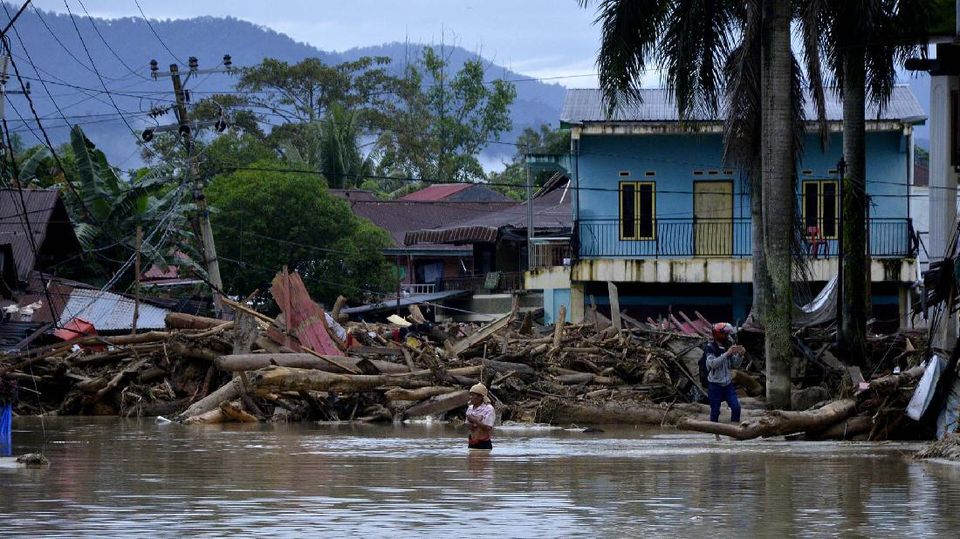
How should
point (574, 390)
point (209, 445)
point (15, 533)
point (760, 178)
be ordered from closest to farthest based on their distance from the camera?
point (15, 533)
point (209, 445)
point (574, 390)
point (760, 178)

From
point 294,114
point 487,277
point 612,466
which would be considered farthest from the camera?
point 294,114

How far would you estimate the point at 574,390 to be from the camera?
27906 mm

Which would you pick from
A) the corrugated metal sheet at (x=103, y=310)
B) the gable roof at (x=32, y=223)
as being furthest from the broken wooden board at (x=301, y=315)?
the gable roof at (x=32, y=223)

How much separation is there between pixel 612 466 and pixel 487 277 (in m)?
40.7

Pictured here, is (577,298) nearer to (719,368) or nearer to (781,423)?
(719,368)

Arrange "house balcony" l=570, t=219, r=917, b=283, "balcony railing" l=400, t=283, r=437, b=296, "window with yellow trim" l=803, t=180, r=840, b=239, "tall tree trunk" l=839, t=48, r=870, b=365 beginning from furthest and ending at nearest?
"balcony railing" l=400, t=283, r=437, b=296 → "window with yellow trim" l=803, t=180, r=840, b=239 → "house balcony" l=570, t=219, r=917, b=283 → "tall tree trunk" l=839, t=48, r=870, b=365

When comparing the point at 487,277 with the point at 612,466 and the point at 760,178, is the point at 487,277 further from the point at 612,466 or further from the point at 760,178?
the point at 612,466

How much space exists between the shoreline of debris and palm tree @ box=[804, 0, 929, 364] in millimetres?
1053

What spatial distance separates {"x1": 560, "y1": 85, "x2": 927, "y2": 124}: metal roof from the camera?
41656 millimetres

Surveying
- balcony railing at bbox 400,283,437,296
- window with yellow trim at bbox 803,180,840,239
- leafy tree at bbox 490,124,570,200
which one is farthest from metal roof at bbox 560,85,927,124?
leafy tree at bbox 490,124,570,200

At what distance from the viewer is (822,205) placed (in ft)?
137

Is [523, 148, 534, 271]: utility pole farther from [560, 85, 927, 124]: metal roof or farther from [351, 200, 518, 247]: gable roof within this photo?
[351, 200, 518, 247]: gable roof

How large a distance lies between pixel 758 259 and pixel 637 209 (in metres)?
14.5

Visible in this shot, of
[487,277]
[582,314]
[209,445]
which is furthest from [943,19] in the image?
[487,277]
